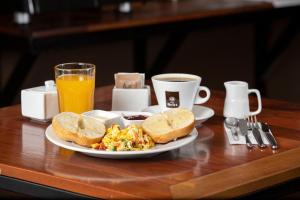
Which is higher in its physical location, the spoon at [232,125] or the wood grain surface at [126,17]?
the wood grain surface at [126,17]

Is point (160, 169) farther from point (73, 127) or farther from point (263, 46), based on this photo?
point (263, 46)

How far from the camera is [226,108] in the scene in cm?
217

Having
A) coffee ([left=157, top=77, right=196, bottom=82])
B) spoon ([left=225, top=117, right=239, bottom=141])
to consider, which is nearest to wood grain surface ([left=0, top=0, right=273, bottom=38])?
coffee ([left=157, top=77, right=196, bottom=82])

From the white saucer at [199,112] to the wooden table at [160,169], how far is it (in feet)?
0.16

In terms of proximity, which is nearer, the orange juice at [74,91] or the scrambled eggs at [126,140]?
the scrambled eggs at [126,140]

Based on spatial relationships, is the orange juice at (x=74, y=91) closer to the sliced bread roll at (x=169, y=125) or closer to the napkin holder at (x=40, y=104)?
the napkin holder at (x=40, y=104)

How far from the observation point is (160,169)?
174 centimetres

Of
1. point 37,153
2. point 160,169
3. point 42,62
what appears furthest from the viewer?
point 42,62

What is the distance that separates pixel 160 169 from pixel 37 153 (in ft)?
1.03

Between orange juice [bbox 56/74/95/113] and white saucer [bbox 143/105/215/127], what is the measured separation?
16 centimetres

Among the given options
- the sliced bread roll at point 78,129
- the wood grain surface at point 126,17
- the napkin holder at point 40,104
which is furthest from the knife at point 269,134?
the wood grain surface at point 126,17

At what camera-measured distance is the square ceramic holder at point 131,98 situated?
86.4 inches

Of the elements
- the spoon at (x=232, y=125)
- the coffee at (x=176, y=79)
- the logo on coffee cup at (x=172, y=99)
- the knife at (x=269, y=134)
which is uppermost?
the coffee at (x=176, y=79)

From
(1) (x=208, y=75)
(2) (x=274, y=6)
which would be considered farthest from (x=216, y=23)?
(1) (x=208, y=75)
